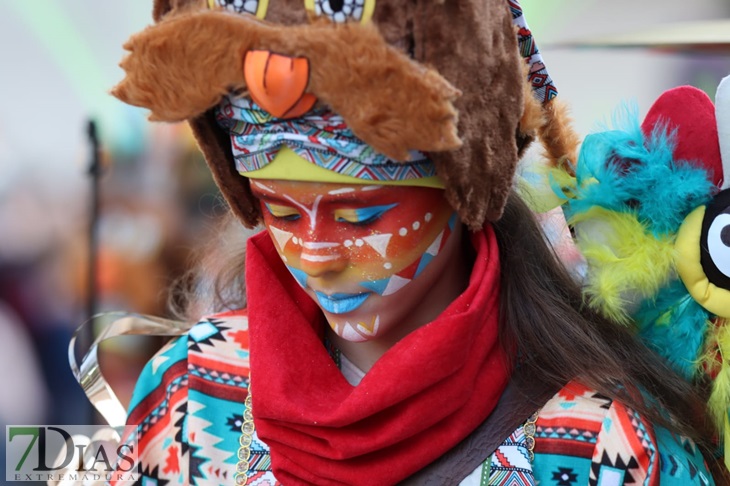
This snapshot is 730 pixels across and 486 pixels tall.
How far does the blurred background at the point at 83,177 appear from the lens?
277 cm

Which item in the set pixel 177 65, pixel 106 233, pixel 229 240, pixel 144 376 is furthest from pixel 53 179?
pixel 177 65

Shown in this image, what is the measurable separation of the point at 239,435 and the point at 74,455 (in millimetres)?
427

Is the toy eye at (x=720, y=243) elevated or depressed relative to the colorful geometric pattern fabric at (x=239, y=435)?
elevated

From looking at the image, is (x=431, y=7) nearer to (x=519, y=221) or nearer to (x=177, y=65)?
(x=177, y=65)

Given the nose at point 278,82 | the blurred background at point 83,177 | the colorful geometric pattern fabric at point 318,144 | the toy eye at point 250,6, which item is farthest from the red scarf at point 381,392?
the blurred background at point 83,177

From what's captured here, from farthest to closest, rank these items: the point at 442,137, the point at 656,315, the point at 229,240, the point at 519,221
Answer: the point at 229,240 < the point at 519,221 < the point at 656,315 < the point at 442,137

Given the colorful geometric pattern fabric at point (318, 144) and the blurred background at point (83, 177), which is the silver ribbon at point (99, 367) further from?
the blurred background at point (83, 177)

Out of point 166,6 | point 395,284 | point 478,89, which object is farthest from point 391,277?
point 166,6

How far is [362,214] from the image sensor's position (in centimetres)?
129

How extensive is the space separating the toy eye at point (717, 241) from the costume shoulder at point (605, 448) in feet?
0.81

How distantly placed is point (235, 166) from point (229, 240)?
483mm

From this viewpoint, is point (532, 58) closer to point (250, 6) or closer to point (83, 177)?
point (250, 6)

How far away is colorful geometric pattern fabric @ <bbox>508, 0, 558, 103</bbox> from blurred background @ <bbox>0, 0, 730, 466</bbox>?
4.56 feet

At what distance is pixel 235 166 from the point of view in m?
1.44
